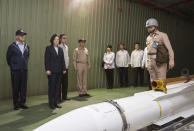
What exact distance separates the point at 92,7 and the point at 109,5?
812 mm

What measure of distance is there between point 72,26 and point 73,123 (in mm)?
4223

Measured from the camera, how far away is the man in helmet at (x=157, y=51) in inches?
129

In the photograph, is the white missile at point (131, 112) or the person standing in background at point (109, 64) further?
the person standing in background at point (109, 64)

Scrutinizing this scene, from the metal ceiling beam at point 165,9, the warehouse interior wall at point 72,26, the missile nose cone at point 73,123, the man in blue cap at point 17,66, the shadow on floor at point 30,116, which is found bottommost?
the shadow on floor at point 30,116

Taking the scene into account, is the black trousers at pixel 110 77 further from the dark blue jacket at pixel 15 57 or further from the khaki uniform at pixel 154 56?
the dark blue jacket at pixel 15 57

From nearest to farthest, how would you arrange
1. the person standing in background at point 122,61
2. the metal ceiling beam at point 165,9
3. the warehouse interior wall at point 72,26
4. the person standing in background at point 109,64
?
the warehouse interior wall at point 72,26 → the person standing in background at point 109,64 → the person standing in background at point 122,61 → the metal ceiling beam at point 165,9

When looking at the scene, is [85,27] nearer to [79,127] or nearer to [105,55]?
[105,55]

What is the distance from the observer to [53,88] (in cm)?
369

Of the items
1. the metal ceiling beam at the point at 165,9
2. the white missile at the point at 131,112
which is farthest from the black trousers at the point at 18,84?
the metal ceiling beam at the point at 165,9

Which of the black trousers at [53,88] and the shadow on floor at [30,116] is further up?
the black trousers at [53,88]

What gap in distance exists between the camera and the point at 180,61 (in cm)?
1072

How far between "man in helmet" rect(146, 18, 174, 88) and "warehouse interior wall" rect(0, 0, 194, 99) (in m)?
2.71

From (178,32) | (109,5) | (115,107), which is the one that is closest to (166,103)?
(115,107)

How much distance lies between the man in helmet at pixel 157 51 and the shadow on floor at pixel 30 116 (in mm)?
2022
